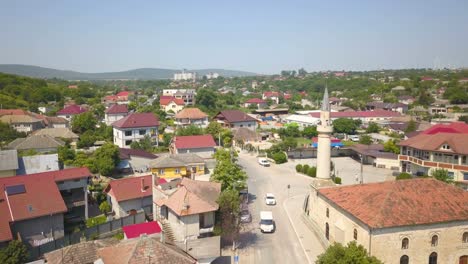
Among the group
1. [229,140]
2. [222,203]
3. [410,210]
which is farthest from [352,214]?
[229,140]

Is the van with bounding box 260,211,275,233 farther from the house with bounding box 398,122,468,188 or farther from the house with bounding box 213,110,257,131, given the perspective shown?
the house with bounding box 213,110,257,131

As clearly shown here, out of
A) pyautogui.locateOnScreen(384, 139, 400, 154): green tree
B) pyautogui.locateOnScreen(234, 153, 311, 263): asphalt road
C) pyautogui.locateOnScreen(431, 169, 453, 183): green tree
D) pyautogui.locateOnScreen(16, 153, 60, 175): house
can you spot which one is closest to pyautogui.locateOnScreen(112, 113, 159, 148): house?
pyautogui.locateOnScreen(234, 153, 311, 263): asphalt road

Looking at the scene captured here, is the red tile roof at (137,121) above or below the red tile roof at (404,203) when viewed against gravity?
above

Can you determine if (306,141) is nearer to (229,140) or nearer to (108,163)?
(229,140)

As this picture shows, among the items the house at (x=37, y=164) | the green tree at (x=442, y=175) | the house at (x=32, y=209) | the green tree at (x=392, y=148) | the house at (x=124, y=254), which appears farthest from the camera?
the green tree at (x=392, y=148)

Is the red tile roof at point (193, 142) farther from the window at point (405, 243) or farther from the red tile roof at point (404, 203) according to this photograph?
the window at point (405, 243)

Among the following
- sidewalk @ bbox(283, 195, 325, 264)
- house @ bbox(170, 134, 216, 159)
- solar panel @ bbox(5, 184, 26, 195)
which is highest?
solar panel @ bbox(5, 184, 26, 195)

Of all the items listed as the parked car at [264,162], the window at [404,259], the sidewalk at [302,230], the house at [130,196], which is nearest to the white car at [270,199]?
the sidewalk at [302,230]
